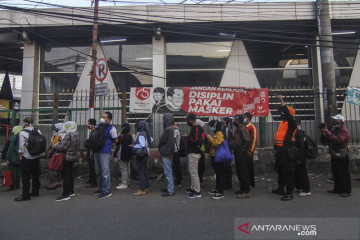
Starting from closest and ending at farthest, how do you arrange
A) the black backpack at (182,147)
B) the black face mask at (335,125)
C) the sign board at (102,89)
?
the black face mask at (335,125) → the black backpack at (182,147) → the sign board at (102,89)

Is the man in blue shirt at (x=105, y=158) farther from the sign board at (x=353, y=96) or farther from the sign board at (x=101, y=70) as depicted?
the sign board at (x=353, y=96)

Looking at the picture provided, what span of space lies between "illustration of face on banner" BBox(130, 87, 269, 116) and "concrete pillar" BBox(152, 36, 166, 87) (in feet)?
9.46

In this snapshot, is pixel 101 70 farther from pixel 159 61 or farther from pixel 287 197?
pixel 287 197

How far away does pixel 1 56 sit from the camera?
12.7 m

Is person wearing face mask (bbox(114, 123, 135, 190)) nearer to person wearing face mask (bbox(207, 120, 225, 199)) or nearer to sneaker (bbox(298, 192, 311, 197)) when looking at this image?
person wearing face mask (bbox(207, 120, 225, 199))

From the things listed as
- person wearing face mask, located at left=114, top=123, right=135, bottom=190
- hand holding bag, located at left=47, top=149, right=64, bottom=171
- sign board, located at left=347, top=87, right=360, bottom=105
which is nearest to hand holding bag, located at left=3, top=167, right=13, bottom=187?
→ hand holding bag, located at left=47, top=149, right=64, bottom=171

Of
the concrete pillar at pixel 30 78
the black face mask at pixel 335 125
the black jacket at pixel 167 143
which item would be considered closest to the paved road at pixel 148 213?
the black jacket at pixel 167 143

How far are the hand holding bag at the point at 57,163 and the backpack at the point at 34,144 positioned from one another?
38 centimetres

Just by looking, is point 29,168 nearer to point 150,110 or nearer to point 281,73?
point 150,110

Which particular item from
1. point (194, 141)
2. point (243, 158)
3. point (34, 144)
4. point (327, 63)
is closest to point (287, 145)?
point (243, 158)

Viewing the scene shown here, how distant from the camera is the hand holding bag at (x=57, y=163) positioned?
478 cm

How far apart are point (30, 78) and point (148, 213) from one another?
9471mm

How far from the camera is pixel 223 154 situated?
470 cm

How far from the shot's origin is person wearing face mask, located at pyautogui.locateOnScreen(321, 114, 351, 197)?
4.69 metres
